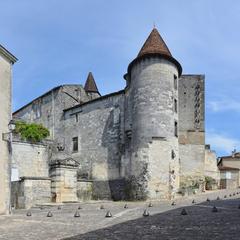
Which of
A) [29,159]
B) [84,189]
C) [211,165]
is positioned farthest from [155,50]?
[211,165]

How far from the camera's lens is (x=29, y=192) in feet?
83.0

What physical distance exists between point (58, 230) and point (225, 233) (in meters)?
4.47

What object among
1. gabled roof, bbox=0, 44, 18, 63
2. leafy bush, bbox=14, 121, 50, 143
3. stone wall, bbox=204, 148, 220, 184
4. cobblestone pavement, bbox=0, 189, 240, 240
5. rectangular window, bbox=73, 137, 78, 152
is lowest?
cobblestone pavement, bbox=0, 189, 240, 240

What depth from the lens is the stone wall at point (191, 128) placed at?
127 ft

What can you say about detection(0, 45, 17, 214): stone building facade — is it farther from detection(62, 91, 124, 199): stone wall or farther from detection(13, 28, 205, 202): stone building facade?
detection(62, 91, 124, 199): stone wall

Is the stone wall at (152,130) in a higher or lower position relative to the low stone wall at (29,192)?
higher

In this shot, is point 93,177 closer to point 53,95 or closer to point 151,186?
point 151,186

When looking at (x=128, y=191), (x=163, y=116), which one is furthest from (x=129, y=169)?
(x=163, y=116)

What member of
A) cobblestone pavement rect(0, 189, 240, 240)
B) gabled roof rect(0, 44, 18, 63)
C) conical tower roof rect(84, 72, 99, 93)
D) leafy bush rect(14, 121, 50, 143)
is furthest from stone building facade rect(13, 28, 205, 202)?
cobblestone pavement rect(0, 189, 240, 240)

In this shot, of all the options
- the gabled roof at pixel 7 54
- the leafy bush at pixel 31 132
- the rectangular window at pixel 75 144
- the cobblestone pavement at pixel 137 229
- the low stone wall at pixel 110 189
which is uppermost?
the gabled roof at pixel 7 54

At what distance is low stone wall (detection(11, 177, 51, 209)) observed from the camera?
25.0 m

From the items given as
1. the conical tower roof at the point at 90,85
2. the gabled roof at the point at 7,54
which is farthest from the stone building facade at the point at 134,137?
the gabled roof at the point at 7,54

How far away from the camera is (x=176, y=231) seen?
34.3 ft

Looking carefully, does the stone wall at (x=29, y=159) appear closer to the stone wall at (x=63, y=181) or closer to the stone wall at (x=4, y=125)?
the stone wall at (x=63, y=181)
